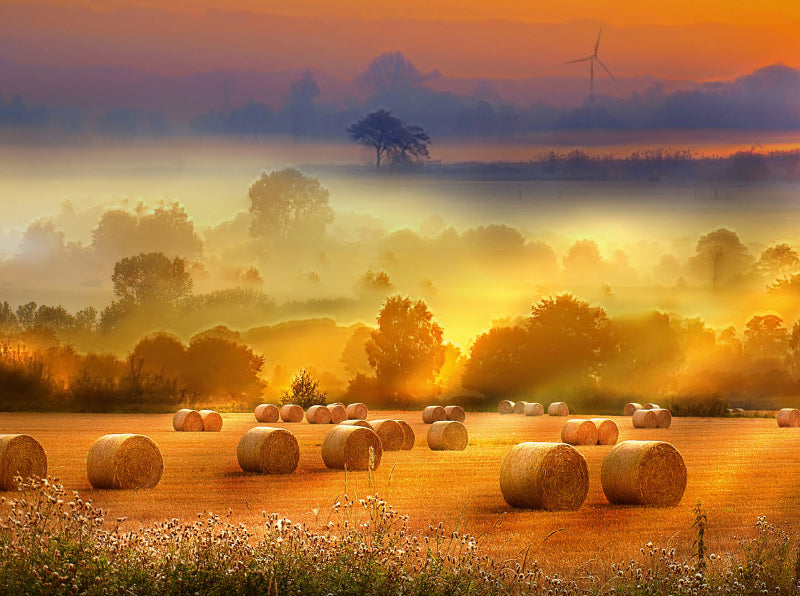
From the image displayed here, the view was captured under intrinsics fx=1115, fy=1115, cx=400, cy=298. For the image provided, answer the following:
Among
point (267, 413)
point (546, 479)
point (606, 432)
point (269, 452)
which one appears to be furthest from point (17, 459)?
point (267, 413)

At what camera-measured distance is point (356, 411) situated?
54219mm

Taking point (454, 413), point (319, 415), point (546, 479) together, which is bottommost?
point (546, 479)

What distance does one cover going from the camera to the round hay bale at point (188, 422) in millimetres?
44938

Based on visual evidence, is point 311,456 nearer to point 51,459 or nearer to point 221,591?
point 51,459

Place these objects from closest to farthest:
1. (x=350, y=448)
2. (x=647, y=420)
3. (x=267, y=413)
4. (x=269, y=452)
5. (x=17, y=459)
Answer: (x=17, y=459), (x=269, y=452), (x=350, y=448), (x=647, y=420), (x=267, y=413)

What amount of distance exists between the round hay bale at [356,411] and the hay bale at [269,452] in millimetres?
25257

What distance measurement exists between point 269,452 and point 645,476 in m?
9.78

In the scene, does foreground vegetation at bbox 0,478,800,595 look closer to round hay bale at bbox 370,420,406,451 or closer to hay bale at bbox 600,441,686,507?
hay bale at bbox 600,441,686,507

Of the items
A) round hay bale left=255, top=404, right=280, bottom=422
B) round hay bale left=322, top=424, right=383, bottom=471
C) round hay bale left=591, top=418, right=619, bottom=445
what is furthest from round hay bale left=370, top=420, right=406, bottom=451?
round hay bale left=255, top=404, right=280, bottom=422

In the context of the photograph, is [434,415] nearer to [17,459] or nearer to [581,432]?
[581,432]

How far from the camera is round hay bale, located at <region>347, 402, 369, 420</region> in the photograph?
53.8 metres

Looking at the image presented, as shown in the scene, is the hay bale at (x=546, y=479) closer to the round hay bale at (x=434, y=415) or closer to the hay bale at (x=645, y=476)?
the hay bale at (x=645, y=476)

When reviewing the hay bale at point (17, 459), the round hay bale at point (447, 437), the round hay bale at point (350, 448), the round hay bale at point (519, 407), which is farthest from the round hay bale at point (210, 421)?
the round hay bale at point (519, 407)

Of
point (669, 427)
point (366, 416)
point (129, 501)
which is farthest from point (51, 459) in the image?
point (669, 427)
